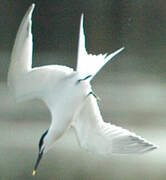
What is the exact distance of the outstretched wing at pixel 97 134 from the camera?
717mm

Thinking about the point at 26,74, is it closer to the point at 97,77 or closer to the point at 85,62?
the point at 85,62

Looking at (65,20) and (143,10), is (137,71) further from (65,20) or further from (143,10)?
(65,20)

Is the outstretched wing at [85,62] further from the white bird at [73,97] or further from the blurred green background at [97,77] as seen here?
the blurred green background at [97,77]

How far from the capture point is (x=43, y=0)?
44.9 inches

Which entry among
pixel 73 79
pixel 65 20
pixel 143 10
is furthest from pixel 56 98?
pixel 143 10

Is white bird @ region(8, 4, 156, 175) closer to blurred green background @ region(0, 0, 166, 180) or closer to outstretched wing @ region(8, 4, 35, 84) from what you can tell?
outstretched wing @ region(8, 4, 35, 84)

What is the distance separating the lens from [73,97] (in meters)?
0.70

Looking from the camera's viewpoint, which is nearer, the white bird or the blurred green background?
the white bird

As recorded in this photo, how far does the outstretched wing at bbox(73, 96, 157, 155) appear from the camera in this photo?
2.35 ft

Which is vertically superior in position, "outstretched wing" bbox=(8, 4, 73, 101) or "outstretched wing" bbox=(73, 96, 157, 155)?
"outstretched wing" bbox=(8, 4, 73, 101)

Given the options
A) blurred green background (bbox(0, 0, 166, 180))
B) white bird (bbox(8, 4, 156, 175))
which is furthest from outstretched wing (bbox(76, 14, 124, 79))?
blurred green background (bbox(0, 0, 166, 180))

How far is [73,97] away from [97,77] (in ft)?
1.78

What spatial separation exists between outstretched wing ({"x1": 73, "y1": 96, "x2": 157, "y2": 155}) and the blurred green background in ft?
1.06

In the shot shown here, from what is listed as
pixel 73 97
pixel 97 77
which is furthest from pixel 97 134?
pixel 97 77
